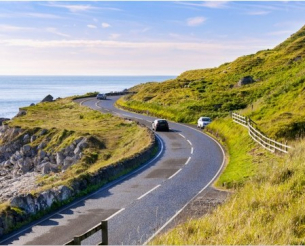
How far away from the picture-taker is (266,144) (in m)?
29.8

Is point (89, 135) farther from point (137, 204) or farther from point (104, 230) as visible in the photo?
point (104, 230)

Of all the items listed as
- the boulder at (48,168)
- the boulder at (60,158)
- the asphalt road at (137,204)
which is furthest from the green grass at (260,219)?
the boulder at (60,158)

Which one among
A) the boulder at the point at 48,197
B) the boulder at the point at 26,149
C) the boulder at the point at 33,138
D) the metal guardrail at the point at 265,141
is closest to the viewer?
the boulder at the point at 48,197

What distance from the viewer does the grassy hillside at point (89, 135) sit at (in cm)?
3244

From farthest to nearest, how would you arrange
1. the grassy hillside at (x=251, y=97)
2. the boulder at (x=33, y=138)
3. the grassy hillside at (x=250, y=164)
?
the boulder at (x=33, y=138), the grassy hillside at (x=251, y=97), the grassy hillside at (x=250, y=164)

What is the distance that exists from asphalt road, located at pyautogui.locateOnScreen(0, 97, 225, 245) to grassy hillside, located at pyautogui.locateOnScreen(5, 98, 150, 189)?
8.14ft

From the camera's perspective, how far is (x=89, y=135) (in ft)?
138

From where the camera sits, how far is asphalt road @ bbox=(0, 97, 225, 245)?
15306 mm

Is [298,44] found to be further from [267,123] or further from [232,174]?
[232,174]

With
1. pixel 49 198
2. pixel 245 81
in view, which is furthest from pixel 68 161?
pixel 245 81

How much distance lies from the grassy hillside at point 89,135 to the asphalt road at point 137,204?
248 centimetres

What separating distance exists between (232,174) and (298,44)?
100597mm

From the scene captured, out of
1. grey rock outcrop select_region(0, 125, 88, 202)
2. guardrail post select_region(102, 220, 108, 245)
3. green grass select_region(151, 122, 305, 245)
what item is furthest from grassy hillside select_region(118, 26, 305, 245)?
grey rock outcrop select_region(0, 125, 88, 202)

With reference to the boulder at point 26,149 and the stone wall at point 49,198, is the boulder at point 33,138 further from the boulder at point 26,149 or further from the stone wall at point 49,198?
the stone wall at point 49,198
